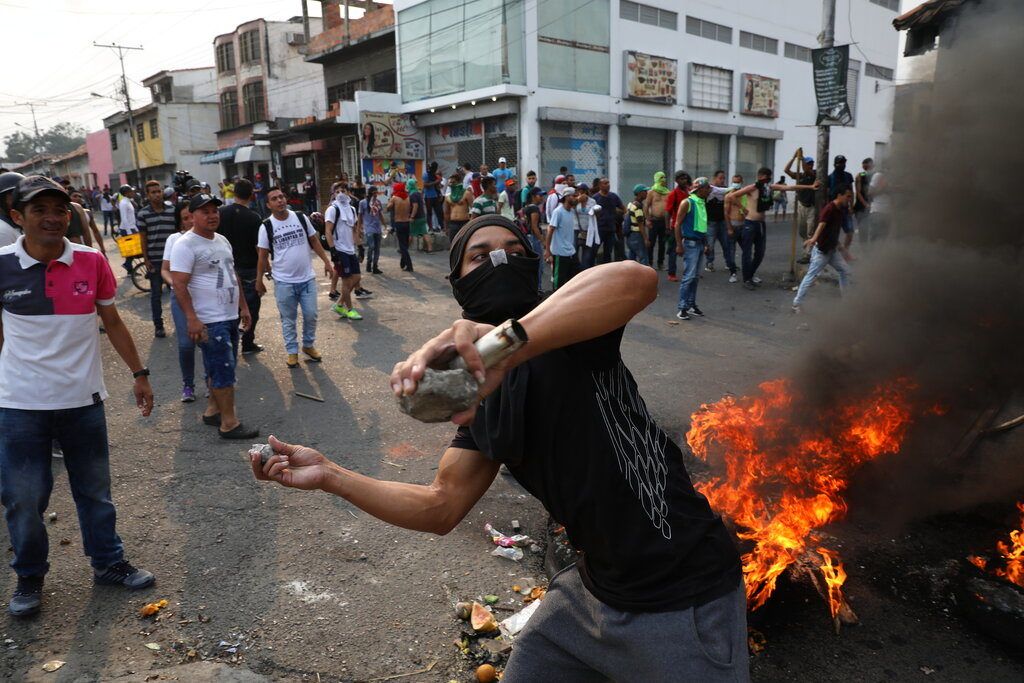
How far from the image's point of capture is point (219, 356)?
5.34 m

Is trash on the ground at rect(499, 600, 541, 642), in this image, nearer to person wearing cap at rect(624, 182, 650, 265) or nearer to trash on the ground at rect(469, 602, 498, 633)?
trash on the ground at rect(469, 602, 498, 633)

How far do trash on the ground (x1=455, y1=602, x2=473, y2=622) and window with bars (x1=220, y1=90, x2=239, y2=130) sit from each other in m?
42.9

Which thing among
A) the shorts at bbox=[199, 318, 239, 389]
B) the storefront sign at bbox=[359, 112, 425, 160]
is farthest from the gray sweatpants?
the storefront sign at bbox=[359, 112, 425, 160]

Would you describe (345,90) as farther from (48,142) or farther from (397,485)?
(48,142)

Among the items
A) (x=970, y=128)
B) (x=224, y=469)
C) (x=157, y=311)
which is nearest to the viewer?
(x=970, y=128)

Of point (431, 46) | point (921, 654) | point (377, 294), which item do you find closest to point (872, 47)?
point (431, 46)

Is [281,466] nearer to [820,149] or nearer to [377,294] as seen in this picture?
[377,294]

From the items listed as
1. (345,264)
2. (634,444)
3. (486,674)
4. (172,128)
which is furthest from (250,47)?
(634,444)

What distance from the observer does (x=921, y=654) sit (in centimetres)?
298

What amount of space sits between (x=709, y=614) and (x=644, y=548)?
8.8 inches

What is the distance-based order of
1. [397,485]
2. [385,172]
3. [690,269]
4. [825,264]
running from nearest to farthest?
A: [397,485] < [825,264] < [690,269] < [385,172]

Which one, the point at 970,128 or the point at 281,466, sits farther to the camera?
the point at 970,128

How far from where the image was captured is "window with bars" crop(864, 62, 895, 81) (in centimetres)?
3271

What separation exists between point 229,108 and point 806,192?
1526 inches
